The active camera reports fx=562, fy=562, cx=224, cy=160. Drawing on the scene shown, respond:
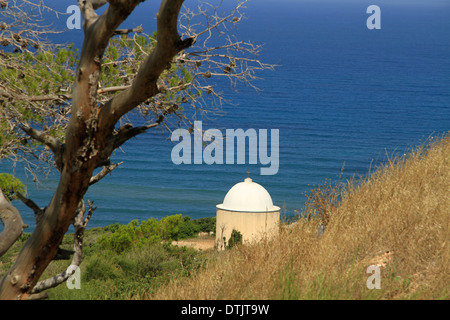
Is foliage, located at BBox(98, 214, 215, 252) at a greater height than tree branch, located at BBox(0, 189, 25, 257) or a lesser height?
lesser

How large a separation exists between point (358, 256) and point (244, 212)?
11640 millimetres

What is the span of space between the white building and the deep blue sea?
4.67m

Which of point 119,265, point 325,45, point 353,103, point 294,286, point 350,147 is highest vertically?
point 325,45

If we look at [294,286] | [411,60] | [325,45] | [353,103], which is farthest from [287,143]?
[325,45]

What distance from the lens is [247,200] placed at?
59.2 ft

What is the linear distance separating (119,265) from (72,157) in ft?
32.3

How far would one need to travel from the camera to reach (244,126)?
241 feet

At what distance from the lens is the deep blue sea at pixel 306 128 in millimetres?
44625

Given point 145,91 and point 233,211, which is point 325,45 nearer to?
point 233,211

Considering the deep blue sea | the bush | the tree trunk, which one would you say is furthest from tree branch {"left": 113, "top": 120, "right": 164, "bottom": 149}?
the bush

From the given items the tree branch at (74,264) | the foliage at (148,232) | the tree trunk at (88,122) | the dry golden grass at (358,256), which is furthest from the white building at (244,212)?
the tree trunk at (88,122)

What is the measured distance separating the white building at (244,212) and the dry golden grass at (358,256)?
9.40 metres

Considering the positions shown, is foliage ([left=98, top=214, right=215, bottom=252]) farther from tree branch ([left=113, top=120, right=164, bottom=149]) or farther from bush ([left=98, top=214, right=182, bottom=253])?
tree branch ([left=113, top=120, right=164, bottom=149])

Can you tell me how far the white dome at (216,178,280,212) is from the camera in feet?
58.6
